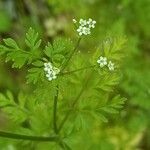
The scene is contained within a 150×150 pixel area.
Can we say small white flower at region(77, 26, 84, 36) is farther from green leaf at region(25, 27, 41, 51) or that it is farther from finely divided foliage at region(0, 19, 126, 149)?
green leaf at region(25, 27, 41, 51)

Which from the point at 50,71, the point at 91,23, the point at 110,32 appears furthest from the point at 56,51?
the point at 110,32

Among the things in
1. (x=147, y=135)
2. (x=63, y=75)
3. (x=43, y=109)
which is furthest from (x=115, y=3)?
(x=63, y=75)

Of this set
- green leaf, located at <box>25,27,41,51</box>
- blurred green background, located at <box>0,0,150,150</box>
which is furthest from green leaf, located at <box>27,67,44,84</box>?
blurred green background, located at <box>0,0,150,150</box>

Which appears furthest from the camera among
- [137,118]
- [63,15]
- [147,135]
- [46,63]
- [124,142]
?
[63,15]

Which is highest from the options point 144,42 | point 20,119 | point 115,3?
point 115,3

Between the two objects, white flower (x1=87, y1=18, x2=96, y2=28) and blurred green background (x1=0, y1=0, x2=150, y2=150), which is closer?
white flower (x1=87, y1=18, x2=96, y2=28)

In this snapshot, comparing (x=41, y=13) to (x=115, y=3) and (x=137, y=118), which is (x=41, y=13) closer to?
(x=115, y=3)
